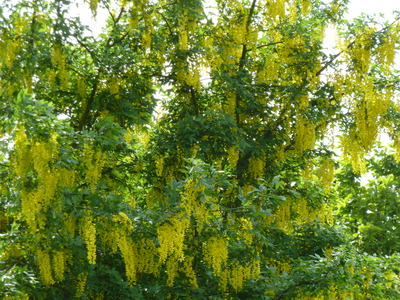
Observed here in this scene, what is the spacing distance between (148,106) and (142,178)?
1235mm

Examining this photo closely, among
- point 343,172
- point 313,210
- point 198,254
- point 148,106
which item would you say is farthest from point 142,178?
point 343,172

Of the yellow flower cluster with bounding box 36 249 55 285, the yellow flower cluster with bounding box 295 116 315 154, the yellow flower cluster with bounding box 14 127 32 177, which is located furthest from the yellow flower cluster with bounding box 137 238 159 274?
the yellow flower cluster with bounding box 295 116 315 154

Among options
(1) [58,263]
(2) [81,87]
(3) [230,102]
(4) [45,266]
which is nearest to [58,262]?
(1) [58,263]

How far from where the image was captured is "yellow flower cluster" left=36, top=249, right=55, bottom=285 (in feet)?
18.5

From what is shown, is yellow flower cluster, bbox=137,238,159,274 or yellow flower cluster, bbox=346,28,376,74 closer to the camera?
yellow flower cluster, bbox=137,238,159,274

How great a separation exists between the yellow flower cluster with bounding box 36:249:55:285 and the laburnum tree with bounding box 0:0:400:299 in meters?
0.01

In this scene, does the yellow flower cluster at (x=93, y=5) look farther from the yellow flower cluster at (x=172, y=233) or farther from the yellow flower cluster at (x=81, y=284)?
the yellow flower cluster at (x=81, y=284)

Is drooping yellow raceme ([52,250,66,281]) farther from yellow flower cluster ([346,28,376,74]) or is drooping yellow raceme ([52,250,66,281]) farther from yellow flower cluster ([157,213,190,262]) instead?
yellow flower cluster ([346,28,376,74])

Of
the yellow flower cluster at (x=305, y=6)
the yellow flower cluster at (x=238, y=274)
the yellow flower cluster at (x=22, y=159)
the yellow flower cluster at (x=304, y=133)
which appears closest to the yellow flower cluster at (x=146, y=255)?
the yellow flower cluster at (x=238, y=274)

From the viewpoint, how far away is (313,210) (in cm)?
838

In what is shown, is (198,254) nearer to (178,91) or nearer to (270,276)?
(270,276)

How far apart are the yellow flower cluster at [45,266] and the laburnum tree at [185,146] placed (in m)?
0.01

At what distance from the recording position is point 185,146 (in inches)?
285

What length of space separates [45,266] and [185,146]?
2335mm
